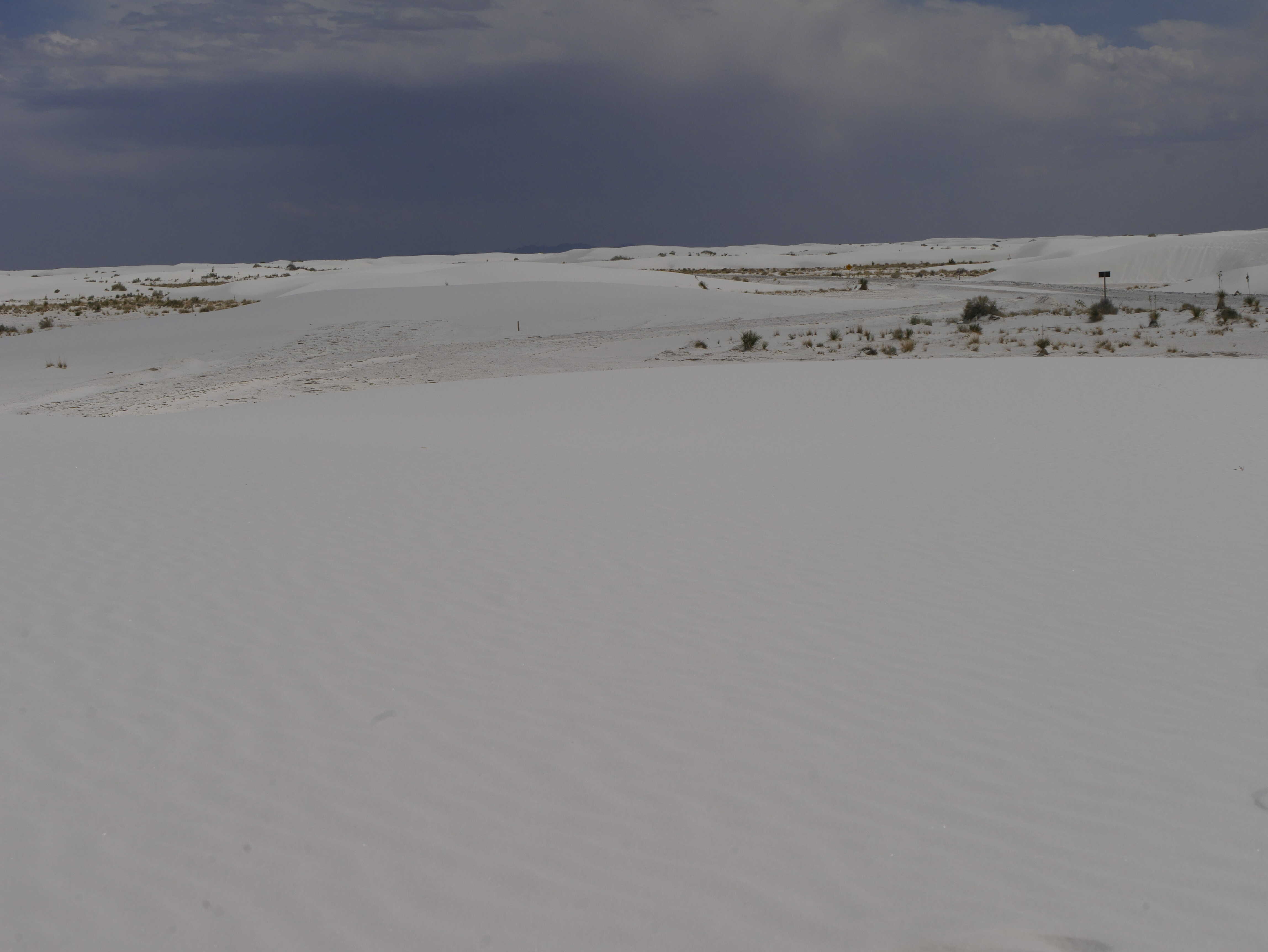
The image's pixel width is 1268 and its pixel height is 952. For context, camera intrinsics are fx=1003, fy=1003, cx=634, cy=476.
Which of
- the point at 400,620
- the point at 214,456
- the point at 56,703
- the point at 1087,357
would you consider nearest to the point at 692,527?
the point at 400,620

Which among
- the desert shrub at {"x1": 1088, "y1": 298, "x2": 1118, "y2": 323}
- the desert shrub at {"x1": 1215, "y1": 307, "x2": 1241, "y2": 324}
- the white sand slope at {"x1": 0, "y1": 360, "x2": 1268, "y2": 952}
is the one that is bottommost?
the white sand slope at {"x1": 0, "y1": 360, "x2": 1268, "y2": 952}

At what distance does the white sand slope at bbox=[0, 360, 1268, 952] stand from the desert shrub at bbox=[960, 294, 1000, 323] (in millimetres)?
18162

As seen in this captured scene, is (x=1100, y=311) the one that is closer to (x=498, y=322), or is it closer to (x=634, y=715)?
Answer: (x=498, y=322)

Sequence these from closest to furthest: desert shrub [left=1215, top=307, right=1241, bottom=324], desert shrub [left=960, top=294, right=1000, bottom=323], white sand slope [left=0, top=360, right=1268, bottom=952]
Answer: white sand slope [left=0, top=360, right=1268, bottom=952] < desert shrub [left=1215, top=307, right=1241, bottom=324] < desert shrub [left=960, top=294, right=1000, bottom=323]

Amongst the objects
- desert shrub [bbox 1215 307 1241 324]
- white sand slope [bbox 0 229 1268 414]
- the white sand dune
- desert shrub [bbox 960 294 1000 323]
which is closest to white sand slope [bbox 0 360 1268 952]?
the white sand dune

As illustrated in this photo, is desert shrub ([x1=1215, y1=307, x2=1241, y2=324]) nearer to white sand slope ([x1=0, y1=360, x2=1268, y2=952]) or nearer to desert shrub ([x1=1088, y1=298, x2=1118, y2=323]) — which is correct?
desert shrub ([x1=1088, y1=298, x2=1118, y2=323])

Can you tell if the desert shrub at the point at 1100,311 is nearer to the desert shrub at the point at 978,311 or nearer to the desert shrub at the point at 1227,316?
the desert shrub at the point at 978,311

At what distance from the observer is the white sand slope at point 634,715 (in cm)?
284

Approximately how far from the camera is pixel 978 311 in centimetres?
2631

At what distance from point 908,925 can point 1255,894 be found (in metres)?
1.02

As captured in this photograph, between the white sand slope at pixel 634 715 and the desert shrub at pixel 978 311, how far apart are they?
1816 cm

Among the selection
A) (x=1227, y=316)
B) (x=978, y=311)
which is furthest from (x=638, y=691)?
(x=1227, y=316)

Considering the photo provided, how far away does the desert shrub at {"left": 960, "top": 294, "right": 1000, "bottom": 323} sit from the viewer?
2609 cm

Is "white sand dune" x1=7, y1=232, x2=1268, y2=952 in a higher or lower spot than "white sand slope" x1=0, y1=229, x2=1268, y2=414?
lower
